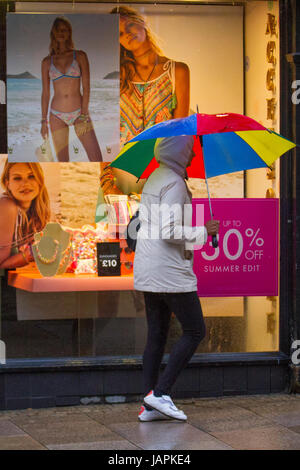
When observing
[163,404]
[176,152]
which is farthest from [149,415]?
[176,152]

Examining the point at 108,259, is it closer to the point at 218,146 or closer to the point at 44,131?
the point at 44,131

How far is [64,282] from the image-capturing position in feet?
22.8

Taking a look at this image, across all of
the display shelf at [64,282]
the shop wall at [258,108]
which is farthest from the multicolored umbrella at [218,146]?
the display shelf at [64,282]

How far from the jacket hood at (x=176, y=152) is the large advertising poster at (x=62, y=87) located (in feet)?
3.84

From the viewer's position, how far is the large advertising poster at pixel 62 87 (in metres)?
6.91

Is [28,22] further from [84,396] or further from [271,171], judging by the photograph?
[84,396]

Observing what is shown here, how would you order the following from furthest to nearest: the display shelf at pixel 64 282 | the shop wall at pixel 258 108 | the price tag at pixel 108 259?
the shop wall at pixel 258 108 < the price tag at pixel 108 259 < the display shelf at pixel 64 282

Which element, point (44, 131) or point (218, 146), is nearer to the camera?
point (218, 146)

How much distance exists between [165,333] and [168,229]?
0.84 meters

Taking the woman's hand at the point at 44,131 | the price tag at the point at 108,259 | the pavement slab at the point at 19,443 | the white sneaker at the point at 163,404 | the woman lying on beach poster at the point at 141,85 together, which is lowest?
the pavement slab at the point at 19,443

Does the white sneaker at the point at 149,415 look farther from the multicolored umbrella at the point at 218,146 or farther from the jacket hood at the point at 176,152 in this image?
the jacket hood at the point at 176,152

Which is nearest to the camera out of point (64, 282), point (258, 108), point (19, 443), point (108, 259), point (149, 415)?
point (19, 443)

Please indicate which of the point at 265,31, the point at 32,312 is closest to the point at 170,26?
the point at 265,31
